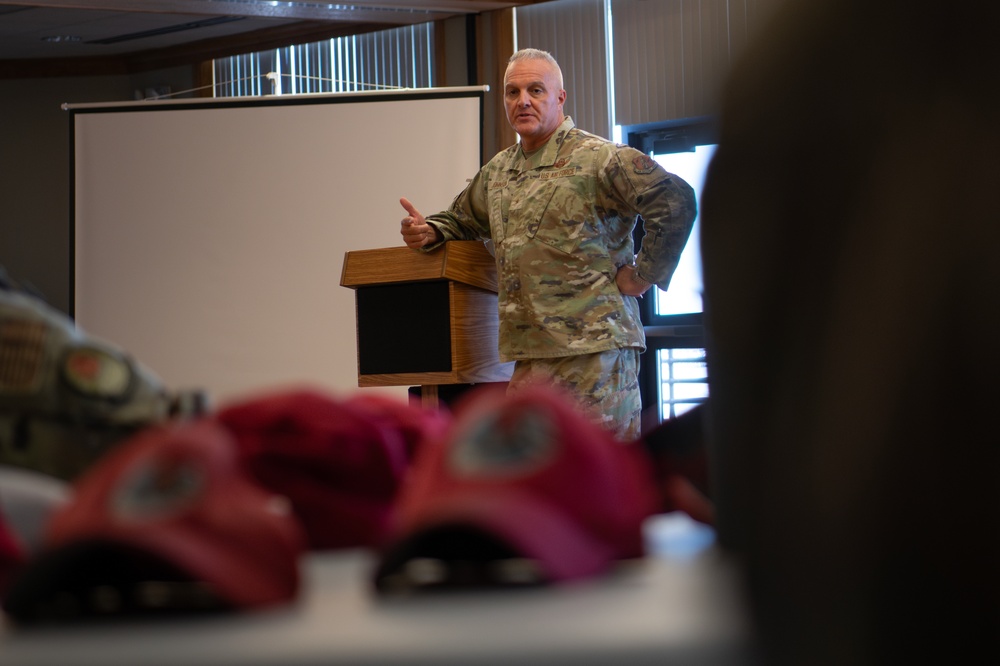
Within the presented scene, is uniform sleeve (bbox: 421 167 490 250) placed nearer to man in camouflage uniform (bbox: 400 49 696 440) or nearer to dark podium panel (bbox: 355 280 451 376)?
man in camouflage uniform (bbox: 400 49 696 440)

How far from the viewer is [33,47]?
6.66 m

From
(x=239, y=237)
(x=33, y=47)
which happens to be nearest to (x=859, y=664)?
(x=239, y=237)

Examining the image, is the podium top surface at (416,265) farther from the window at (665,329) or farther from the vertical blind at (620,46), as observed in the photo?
the window at (665,329)

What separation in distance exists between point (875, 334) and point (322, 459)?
343 mm

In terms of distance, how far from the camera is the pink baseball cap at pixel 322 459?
524 mm

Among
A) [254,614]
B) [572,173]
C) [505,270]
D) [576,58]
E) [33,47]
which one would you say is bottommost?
[254,614]

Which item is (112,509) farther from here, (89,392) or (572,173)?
(572,173)

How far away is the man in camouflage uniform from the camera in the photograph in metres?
2.99

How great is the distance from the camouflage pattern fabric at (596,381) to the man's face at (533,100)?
2.36ft

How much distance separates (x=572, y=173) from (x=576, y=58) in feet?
9.08

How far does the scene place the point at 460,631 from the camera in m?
0.31

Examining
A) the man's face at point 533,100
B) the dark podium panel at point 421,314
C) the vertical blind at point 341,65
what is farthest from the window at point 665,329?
the dark podium panel at point 421,314

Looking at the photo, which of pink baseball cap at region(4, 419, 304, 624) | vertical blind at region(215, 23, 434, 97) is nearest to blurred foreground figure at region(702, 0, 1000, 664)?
pink baseball cap at region(4, 419, 304, 624)

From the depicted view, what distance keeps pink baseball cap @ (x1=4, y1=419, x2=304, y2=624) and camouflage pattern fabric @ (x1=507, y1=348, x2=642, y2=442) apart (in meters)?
2.56
